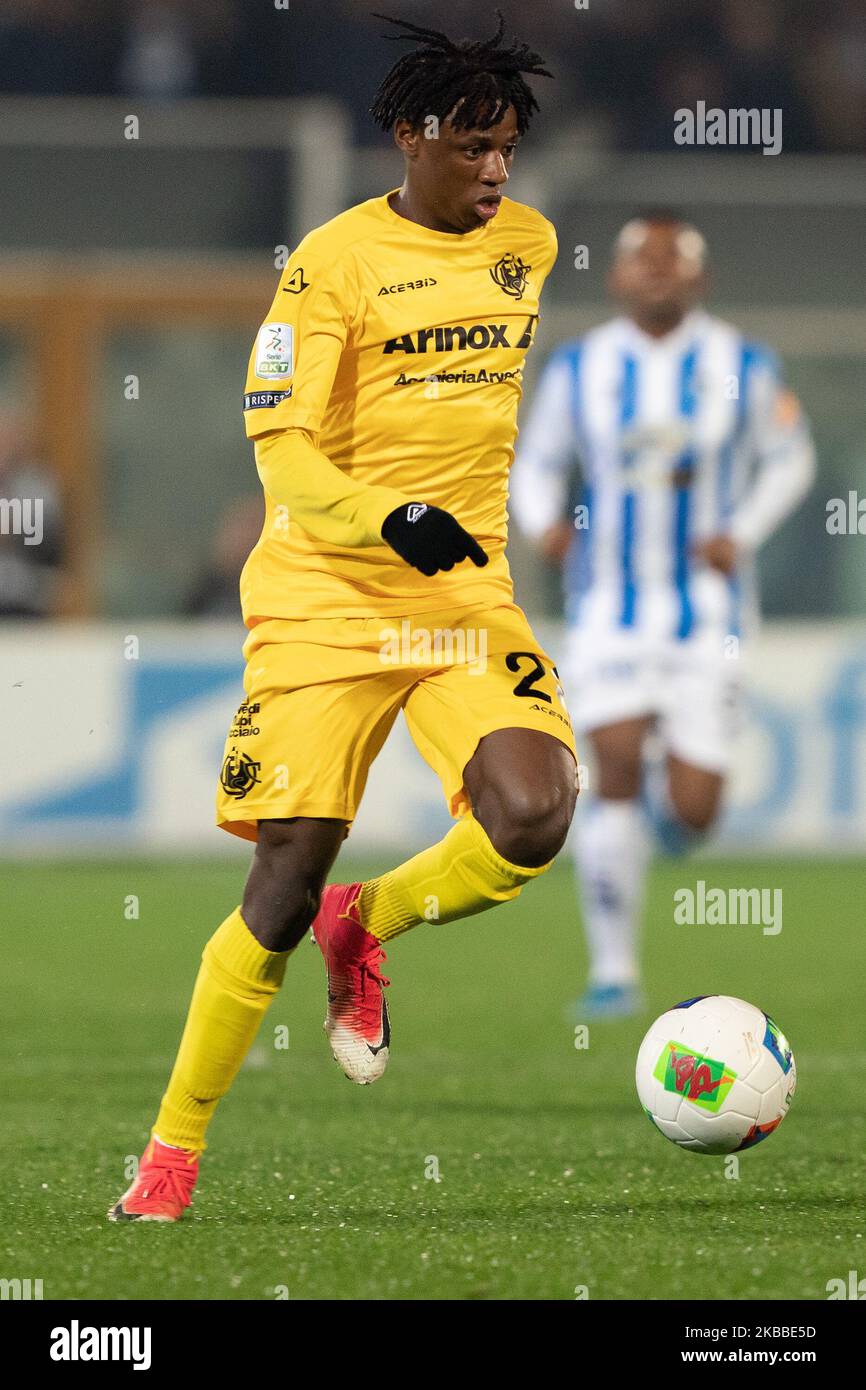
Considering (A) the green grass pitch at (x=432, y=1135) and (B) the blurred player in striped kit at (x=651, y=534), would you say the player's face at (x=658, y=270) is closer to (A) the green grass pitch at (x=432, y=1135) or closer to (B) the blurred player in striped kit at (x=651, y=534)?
(B) the blurred player in striped kit at (x=651, y=534)

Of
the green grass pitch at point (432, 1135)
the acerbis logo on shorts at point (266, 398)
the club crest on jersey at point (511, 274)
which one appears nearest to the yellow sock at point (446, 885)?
the green grass pitch at point (432, 1135)

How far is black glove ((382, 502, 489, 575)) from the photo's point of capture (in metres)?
3.98

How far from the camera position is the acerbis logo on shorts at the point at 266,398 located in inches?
168

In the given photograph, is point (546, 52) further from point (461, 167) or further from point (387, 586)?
point (387, 586)

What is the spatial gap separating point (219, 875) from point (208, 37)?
693 centimetres

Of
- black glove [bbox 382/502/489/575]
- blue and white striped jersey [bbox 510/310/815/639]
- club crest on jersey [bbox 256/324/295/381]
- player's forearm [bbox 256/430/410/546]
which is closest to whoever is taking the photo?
black glove [bbox 382/502/489/575]

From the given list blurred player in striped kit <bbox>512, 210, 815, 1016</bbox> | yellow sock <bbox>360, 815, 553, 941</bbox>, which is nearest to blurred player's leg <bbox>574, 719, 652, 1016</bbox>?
blurred player in striped kit <bbox>512, 210, 815, 1016</bbox>

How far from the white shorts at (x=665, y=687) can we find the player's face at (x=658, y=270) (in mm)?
1119

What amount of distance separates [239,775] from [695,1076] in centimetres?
100

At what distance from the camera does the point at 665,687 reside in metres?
7.78

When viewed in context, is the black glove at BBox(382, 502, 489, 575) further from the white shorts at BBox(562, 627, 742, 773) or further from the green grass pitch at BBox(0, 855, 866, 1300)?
the white shorts at BBox(562, 627, 742, 773)

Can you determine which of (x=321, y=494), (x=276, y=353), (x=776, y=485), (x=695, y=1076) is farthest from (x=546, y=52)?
(x=695, y=1076)
